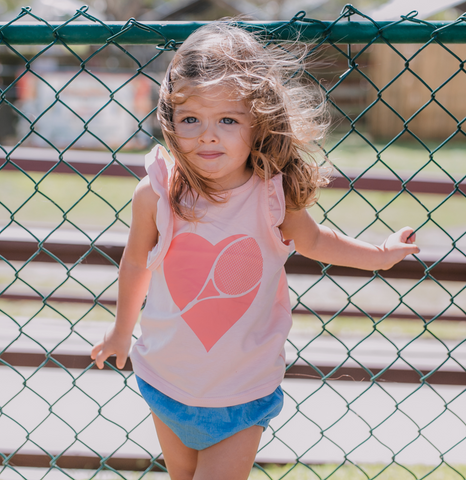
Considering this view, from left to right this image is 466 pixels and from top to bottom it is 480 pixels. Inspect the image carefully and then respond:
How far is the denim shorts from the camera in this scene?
4.47 ft

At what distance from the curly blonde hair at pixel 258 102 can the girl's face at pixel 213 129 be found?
2 centimetres

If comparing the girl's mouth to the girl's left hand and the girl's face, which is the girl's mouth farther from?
the girl's left hand

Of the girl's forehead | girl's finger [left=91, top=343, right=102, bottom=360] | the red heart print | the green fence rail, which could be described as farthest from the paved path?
the girl's forehead

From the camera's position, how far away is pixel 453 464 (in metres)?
2.24

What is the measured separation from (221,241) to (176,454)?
26.1 inches

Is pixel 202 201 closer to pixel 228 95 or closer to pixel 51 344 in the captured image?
pixel 228 95

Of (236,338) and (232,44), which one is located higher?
(232,44)

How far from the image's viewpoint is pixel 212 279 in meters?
1.36

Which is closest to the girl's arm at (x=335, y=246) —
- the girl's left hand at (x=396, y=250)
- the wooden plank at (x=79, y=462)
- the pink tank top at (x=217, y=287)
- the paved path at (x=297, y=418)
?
the girl's left hand at (x=396, y=250)

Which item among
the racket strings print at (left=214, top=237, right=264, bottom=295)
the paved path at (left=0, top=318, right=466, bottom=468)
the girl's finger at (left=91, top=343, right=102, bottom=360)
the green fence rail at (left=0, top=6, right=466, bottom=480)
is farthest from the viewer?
the paved path at (left=0, top=318, right=466, bottom=468)

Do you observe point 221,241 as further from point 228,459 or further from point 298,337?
point 298,337

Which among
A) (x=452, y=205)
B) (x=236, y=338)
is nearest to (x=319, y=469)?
(x=236, y=338)

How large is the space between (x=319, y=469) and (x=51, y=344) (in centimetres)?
143

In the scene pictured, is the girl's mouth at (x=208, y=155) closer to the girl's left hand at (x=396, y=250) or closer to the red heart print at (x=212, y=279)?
the red heart print at (x=212, y=279)
